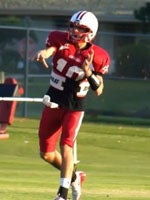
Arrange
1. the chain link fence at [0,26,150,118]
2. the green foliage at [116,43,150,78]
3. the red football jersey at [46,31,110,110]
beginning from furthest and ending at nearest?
the green foliage at [116,43,150,78] → the chain link fence at [0,26,150,118] → the red football jersey at [46,31,110,110]

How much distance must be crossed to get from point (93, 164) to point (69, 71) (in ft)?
24.2

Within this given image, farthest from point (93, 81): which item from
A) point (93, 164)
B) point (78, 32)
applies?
point (93, 164)

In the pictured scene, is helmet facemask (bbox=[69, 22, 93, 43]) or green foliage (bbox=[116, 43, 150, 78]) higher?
helmet facemask (bbox=[69, 22, 93, 43])

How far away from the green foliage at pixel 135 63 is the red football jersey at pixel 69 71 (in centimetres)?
1800

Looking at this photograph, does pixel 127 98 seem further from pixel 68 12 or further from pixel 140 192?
pixel 68 12

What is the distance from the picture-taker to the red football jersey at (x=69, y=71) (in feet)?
35.1

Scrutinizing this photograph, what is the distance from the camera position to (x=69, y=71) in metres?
10.7

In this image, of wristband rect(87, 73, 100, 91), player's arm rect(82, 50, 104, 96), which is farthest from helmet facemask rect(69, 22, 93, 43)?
wristband rect(87, 73, 100, 91)

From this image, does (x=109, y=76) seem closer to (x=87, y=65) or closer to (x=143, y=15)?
(x=143, y=15)

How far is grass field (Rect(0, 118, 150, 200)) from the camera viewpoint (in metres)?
11.8

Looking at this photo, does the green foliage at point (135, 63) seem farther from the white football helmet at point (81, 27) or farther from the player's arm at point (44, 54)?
the player's arm at point (44, 54)

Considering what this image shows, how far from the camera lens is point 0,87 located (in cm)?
2120

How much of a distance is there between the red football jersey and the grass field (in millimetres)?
1107

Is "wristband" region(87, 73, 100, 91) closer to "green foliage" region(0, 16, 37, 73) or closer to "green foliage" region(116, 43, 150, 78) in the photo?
"green foliage" region(0, 16, 37, 73)
